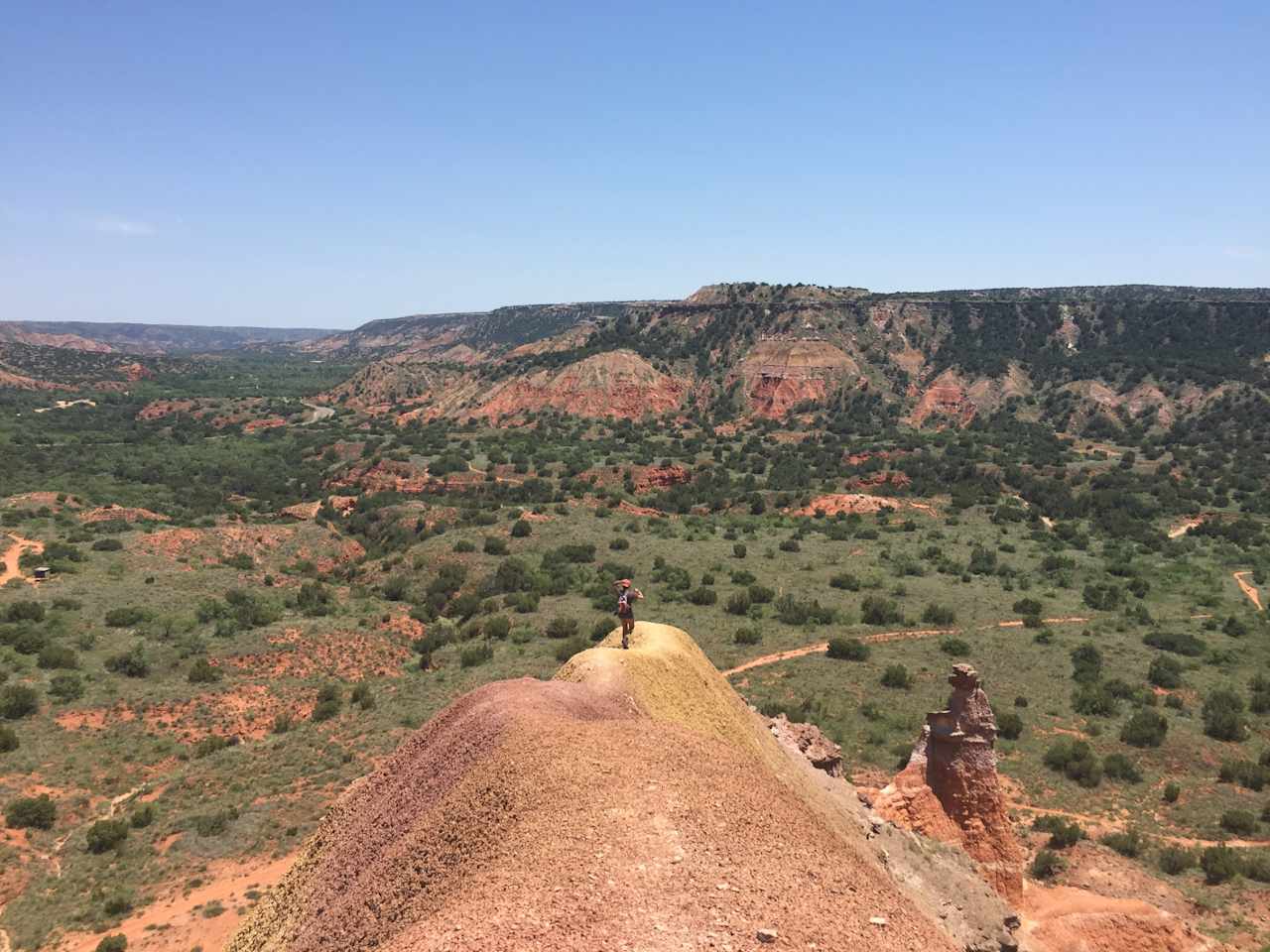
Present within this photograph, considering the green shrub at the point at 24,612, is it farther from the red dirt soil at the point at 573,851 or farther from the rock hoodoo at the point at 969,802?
the rock hoodoo at the point at 969,802

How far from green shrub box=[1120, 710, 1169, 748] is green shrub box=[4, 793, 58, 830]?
1626 inches

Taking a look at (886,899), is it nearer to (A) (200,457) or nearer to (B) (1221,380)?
(A) (200,457)

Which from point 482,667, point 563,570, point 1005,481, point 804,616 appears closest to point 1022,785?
point 804,616

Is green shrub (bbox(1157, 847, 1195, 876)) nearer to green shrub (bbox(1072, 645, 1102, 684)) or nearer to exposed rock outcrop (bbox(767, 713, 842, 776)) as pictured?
exposed rock outcrop (bbox(767, 713, 842, 776))

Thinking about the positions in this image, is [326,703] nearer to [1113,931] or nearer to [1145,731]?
[1113,931]

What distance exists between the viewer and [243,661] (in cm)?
4075

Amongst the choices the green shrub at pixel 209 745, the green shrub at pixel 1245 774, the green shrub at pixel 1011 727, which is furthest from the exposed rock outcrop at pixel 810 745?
the green shrub at pixel 209 745

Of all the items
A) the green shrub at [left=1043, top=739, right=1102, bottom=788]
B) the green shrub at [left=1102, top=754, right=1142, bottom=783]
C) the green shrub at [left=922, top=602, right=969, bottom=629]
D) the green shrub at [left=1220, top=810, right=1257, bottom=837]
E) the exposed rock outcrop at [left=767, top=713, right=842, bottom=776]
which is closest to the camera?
the exposed rock outcrop at [left=767, top=713, right=842, bottom=776]

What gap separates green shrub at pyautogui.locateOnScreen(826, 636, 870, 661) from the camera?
3975 centimetres

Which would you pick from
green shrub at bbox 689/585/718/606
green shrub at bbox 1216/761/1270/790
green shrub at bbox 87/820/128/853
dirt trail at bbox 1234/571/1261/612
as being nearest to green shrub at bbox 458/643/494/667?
green shrub at bbox 689/585/718/606

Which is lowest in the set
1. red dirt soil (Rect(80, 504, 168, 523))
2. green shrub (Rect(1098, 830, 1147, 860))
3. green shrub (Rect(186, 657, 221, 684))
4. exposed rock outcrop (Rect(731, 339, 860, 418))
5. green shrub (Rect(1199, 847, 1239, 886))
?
green shrub (Rect(186, 657, 221, 684))

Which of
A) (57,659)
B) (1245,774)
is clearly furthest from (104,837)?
(1245,774)

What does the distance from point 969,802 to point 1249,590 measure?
155 feet

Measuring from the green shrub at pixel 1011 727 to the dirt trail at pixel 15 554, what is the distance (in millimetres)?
59371
